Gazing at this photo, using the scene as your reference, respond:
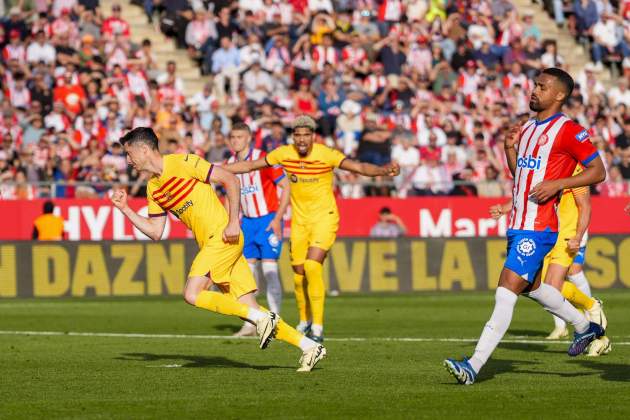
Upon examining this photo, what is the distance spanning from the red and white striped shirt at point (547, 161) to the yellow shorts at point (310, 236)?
5.19 m

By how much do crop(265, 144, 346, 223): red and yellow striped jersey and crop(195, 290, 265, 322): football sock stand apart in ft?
12.9

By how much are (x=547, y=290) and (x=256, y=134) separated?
18137 mm

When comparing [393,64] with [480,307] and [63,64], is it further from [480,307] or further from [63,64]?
[480,307]

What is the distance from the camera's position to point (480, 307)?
72.8 ft

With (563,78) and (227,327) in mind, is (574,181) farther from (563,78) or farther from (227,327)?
(227,327)

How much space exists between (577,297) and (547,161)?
373 centimetres

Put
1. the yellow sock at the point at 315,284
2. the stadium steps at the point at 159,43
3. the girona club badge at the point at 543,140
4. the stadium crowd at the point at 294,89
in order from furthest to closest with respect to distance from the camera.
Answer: the stadium steps at the point at 159,43, the stadium crowd at the point at 294,89, the yellow sock at the point at 315,284, the girona club badge at the point at 543,140

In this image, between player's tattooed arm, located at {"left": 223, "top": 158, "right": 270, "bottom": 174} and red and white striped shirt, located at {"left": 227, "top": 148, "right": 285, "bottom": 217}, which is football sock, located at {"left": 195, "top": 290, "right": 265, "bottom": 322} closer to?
player's tattooed arm, located at {"left": 223, "top": 158, "right": 270, "bottom": 174}

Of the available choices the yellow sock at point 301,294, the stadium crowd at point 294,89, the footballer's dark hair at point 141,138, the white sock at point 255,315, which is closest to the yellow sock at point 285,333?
the white sock at point 255,315

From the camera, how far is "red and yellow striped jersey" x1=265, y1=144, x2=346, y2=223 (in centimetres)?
1593

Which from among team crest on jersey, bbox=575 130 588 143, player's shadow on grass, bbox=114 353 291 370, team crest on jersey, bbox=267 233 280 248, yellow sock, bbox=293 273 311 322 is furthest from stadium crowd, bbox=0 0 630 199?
team crest on jersey, bbox=575 130 588 143

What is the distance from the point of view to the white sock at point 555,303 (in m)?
11.4

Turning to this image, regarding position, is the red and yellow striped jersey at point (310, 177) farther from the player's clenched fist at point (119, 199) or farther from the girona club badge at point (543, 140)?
the girona club badge at point (543, 140)

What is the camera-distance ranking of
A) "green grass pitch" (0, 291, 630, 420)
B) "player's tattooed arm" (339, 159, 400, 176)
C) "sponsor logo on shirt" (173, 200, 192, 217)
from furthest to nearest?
"player's tattooed arm" (339, 159, 400, 176) < "sponsor logo on shirt" (173, 200, 192, 217) < "green grass pitch" (0, 291, 630, 420)
